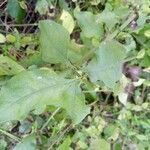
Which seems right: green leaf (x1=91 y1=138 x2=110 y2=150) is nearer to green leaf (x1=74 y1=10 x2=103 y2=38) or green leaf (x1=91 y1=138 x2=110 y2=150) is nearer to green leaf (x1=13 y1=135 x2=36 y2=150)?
green leaf (x1=13 y1=135 x2=36 y2=150)

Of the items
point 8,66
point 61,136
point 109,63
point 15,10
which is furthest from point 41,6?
point 109,63

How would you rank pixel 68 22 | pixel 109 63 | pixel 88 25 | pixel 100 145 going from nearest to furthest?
pixel 109 63
pixel 88 25
pixel 68 22
pixel 100 145

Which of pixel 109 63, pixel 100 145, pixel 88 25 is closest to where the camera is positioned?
pixel 109 63

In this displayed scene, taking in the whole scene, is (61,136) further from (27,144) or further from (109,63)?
(109,63)

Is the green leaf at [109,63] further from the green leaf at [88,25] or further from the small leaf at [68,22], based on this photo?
the small leaf at [68,22]

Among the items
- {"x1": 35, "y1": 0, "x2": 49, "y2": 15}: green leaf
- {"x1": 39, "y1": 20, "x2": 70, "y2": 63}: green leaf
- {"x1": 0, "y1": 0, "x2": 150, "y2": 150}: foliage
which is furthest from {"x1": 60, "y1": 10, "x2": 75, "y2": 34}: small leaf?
{"x1": 39, "y1": 20, "x2": 70, "y2": 63}: green leaf

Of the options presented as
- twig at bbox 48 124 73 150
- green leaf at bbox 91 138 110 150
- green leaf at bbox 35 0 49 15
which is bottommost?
green leaf at bbox 91 138 110 150

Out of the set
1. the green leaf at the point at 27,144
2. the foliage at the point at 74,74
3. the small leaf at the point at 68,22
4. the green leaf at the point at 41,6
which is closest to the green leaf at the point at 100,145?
the foliage at the point at 74,74
